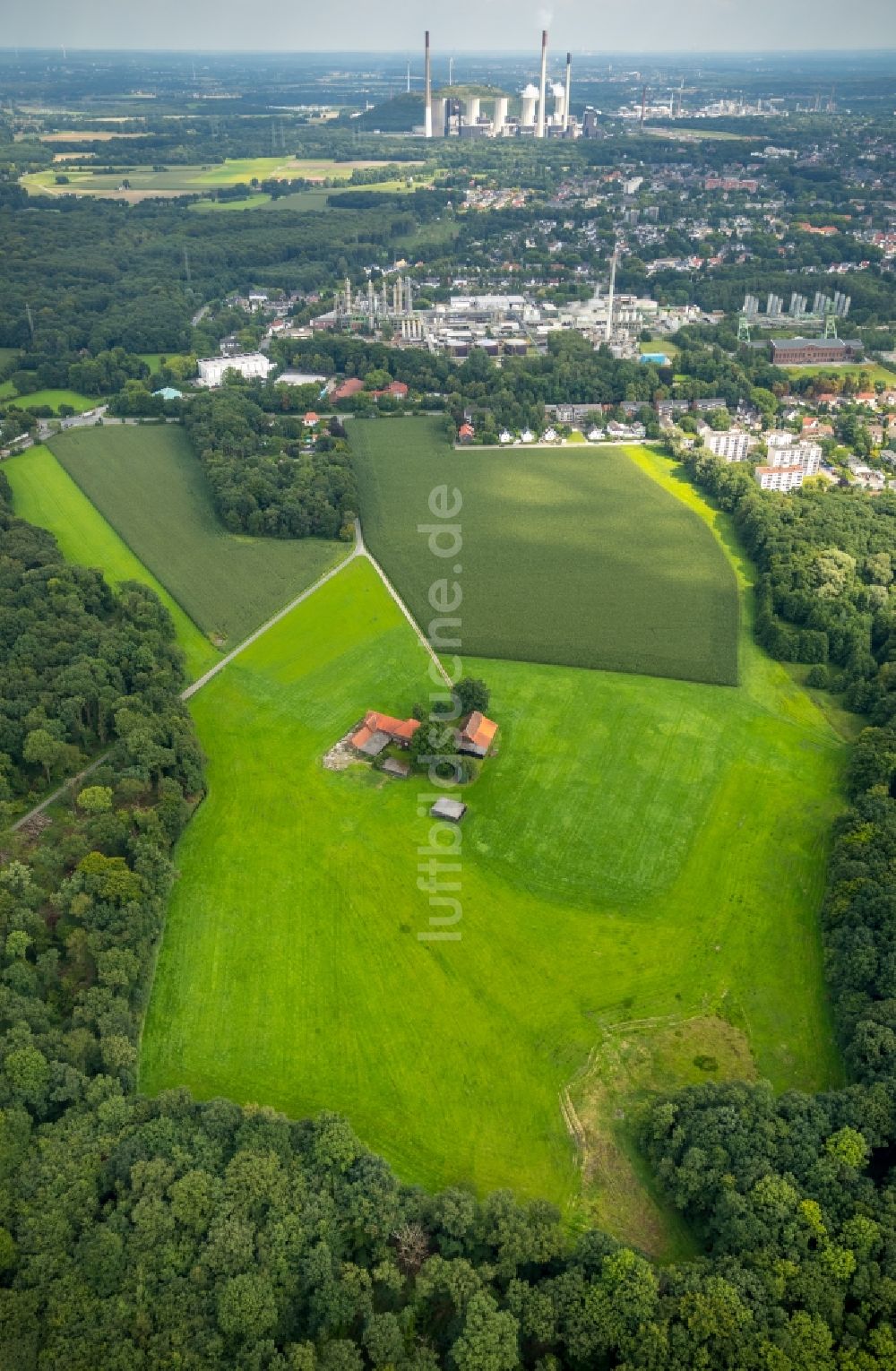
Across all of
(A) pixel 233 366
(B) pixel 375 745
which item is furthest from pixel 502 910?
(A) pixel 233 366

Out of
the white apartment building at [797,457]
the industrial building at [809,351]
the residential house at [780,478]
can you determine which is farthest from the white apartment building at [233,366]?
the industrial building at [809,351]

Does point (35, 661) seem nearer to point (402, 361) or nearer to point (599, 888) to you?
point (599, 888)

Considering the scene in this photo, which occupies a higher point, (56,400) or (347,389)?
(347,389)

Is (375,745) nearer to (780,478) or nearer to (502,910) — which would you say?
(502,910)

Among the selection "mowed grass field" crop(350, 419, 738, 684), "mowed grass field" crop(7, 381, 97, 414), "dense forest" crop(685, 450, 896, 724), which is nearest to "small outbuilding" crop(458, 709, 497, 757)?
"mowed grass field" crop(350, 419, 738, 684)

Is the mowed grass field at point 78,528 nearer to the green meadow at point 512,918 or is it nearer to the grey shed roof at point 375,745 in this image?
the green meadow at point 512,918

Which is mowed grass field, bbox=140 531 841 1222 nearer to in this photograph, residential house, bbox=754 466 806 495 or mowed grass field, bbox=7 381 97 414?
residential house, bbox=754 466 806 495

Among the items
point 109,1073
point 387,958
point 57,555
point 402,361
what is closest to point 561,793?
point 387,958
